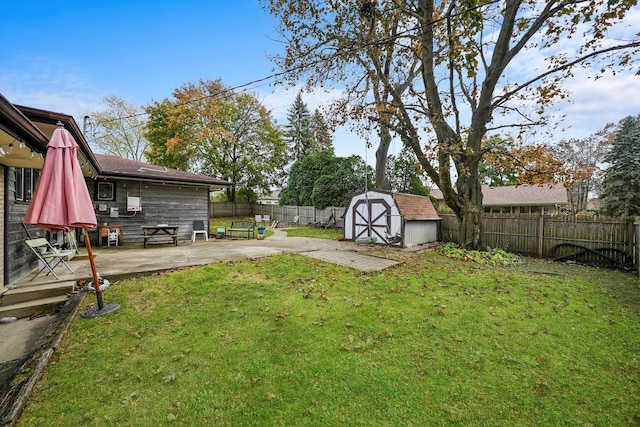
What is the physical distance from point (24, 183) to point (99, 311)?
3.79 m

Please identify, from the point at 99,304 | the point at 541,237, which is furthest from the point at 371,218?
the point at 99,304

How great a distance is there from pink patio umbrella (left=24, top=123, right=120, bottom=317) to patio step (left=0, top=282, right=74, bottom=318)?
1.61 metres

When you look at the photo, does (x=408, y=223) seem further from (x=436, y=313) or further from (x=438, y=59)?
(x=436, y=313)

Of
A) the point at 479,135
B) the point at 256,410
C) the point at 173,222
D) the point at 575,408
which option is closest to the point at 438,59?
the point at 479,135

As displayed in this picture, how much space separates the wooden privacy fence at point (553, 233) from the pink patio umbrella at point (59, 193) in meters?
11.5

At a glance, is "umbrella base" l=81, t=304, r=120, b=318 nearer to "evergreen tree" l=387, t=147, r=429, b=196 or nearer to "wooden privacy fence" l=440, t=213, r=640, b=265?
"wooden privacy fence" l=440, t=213, r=640, b=265

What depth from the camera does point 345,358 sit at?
2703mm

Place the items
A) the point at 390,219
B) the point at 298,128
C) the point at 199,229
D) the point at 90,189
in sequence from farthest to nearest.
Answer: the point at 298,128, the point at 199,229, the point at 390,219, the point at 90,189

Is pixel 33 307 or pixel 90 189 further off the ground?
pixel 90 189

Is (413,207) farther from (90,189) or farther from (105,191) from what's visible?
(90,189)

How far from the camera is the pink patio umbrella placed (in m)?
3.06

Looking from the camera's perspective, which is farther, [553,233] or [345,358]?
[553,233]

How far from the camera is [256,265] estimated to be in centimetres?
655

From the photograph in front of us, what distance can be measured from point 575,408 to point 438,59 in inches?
361
